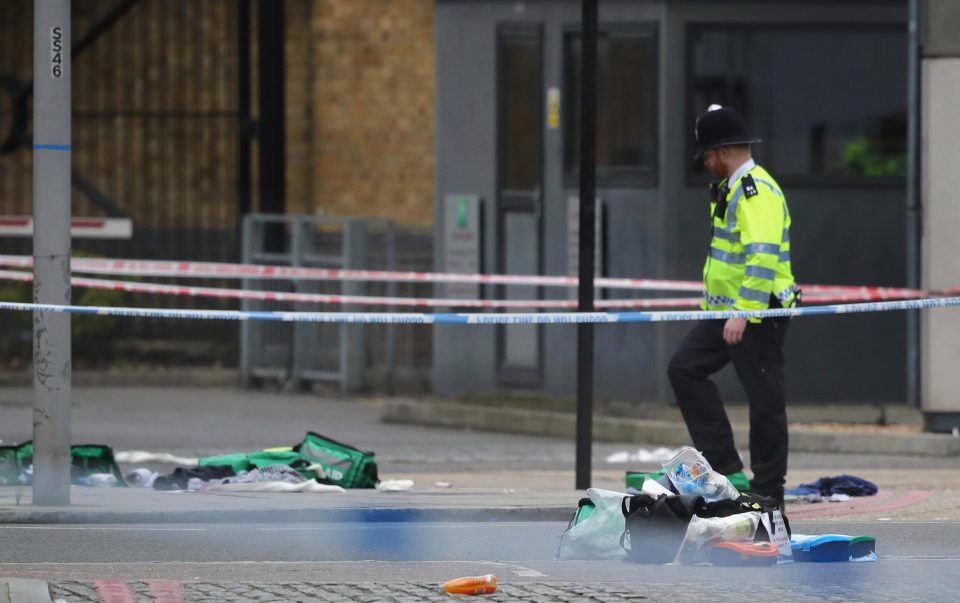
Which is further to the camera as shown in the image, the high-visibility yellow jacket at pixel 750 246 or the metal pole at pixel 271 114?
the metal pole at pixel 271 114

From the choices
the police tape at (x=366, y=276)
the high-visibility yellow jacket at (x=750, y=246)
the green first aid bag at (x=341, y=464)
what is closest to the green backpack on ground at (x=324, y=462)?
the green first aid bag at (x=341, y=464)

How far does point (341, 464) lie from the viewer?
10383mm

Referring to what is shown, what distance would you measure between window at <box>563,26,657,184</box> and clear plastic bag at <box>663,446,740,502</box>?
21.5ft

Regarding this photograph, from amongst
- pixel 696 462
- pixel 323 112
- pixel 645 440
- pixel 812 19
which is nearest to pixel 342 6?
pixel 323 112

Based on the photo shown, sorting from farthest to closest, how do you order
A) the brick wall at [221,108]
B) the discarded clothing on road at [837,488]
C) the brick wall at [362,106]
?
the brick wall at [362,106] → the brick wall at [221,108] → the discarded clothing on road at [837,488]

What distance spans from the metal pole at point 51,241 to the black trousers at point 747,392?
2.93 meters

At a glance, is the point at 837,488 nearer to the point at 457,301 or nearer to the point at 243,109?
the point at 457,301

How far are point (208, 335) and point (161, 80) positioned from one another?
238 cm

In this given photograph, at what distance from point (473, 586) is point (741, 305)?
9.43 ft

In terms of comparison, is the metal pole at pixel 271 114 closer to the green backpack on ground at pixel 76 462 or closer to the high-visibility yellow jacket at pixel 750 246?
the green backpack on ground at pixel 76 462

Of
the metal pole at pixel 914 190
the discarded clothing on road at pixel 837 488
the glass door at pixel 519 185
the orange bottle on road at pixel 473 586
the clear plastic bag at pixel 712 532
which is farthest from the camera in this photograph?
the glass door at pixel 519 185

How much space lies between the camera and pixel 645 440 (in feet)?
43.3

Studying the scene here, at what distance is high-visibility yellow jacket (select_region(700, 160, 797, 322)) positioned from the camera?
933cm

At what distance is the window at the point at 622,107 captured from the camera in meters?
14.6
